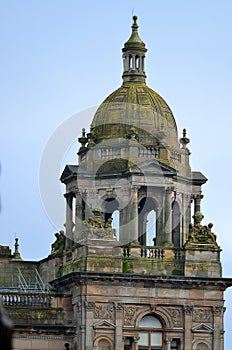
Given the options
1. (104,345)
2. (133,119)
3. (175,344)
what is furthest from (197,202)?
(104,345)

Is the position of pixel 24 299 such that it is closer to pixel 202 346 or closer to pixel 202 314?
pixel 202 314

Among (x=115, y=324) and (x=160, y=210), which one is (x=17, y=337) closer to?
(x=115, y=324)

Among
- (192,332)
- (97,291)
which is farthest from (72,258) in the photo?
(192,332)

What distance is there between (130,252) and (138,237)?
7.44 ft

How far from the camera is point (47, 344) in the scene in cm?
4425

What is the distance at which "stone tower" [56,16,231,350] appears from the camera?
4406cm

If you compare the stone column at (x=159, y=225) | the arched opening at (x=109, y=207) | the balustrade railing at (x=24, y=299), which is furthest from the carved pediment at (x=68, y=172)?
the balustrade railing at (x=24, y=299)

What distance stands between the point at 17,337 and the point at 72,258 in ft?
13.8

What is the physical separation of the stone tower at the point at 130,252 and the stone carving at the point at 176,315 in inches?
1.9

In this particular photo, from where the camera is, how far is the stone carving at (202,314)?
45.4 m

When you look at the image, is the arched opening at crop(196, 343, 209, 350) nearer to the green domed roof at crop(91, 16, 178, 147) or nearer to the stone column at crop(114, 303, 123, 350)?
the stone column at crop(114, 303, 123, 350)

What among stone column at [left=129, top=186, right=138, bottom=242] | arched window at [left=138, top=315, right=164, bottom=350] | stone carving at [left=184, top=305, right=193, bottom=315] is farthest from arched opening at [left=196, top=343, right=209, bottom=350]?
stone column at [left=129, top=186, right=138, bottom=242]

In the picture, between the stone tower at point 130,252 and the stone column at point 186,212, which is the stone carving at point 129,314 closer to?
the stone tower at point 130,252

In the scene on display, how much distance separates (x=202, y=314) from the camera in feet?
149
